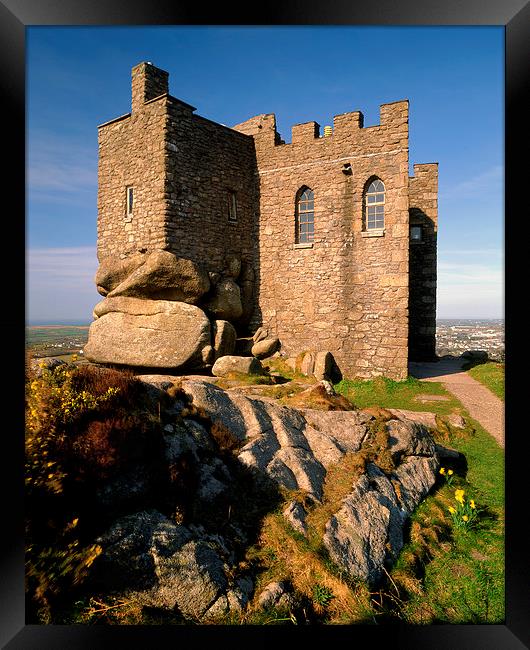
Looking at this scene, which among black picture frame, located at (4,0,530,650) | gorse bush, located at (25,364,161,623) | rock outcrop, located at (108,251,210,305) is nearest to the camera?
black picture frame, located at (4,0,530,650)

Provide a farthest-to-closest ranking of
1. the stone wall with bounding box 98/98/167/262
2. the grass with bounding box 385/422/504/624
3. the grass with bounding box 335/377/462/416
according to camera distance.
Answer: the stone wall with bounding box 98/98/167/262
the grass with bounding box 335/377/462/416
the grass with bounding box 385/422/504/624

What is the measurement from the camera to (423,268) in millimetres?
21828

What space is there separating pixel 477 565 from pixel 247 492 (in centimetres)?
306

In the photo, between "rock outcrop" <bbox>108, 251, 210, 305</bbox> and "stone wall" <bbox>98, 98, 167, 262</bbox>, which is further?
"stone wall" <bbox>98, 98, 167, 262</bbox>

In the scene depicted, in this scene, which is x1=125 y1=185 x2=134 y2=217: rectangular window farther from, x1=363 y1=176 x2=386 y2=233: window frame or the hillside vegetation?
the hillside vegetation

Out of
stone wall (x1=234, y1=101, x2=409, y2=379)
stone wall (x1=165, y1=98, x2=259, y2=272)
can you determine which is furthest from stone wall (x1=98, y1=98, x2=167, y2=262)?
stone wall (x1=234, y1=101, x2=409, y2=379)

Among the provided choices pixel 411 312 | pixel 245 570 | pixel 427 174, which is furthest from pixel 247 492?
pixel 427 174

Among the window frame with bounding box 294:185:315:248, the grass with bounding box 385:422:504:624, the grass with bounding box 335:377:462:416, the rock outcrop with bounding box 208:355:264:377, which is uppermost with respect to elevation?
the window frame with bounding box 294:185:315:248

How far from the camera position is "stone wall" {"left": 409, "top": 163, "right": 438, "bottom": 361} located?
2148 centimetres

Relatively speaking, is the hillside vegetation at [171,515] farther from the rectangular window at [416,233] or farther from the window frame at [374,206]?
the rectangular window at [416,233]

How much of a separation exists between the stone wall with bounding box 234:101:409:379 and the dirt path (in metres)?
2.02
